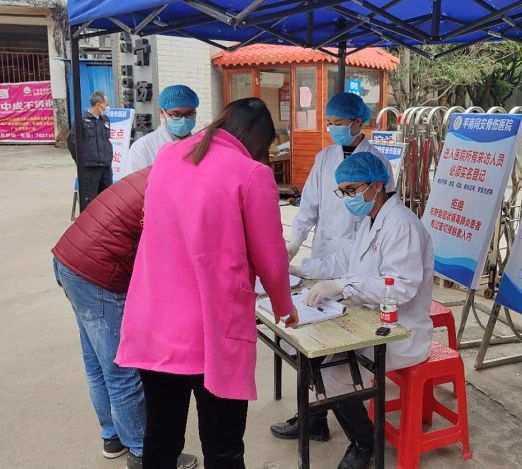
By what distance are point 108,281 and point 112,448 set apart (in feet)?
3.15

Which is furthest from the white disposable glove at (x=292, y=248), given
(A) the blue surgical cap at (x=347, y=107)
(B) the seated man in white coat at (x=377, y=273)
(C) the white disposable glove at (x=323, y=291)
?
(A) the blue surgical cap at (x=347, y=107)

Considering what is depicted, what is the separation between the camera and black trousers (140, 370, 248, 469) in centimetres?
174

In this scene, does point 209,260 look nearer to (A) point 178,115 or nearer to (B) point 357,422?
(B) point 357,422

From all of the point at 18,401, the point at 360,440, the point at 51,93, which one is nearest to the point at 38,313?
the point at 18,401

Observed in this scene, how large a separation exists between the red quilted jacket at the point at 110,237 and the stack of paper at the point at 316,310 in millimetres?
596

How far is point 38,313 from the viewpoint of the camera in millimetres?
4535

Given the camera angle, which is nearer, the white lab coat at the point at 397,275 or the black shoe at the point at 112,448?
the white lab coat at the point at 397,275

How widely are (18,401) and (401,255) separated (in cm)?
227

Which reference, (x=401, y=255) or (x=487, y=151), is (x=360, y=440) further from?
(x=487, y=151)

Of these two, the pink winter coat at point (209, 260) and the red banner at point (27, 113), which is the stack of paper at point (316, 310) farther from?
the red banner at point (27, 113)

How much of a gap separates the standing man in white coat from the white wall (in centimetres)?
613

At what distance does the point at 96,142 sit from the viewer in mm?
6828

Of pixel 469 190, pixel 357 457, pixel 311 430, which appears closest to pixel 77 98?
pixel 311 430

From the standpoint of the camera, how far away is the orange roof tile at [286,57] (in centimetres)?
853
